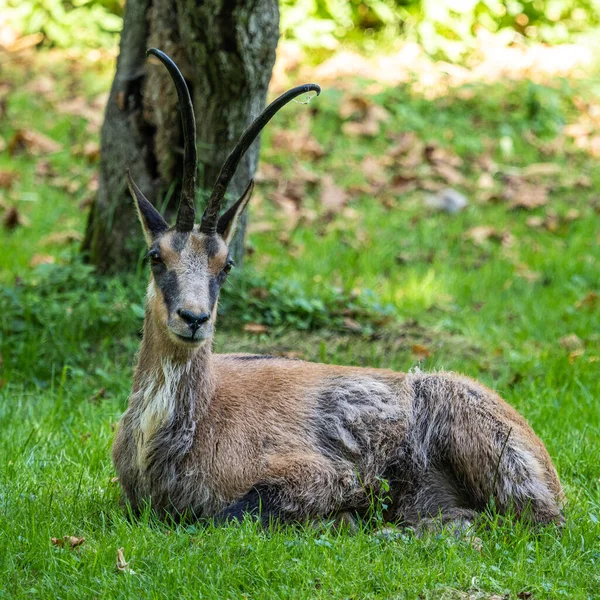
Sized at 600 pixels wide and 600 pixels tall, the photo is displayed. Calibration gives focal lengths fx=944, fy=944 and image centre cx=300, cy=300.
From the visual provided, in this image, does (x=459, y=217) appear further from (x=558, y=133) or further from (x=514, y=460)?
(x=514, y=460)

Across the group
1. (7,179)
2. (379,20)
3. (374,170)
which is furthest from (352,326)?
(379,20)

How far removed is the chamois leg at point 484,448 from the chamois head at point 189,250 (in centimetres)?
140

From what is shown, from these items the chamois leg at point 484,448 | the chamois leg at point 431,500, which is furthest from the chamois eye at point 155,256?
the chamois leg at point 431,500

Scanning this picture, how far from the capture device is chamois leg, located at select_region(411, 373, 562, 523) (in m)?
5.06

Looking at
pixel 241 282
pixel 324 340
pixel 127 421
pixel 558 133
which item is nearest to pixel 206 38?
pixel 241 282

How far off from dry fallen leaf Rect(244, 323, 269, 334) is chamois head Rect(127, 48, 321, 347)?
2.14 metres

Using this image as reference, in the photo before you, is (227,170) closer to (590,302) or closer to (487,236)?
(590,302)

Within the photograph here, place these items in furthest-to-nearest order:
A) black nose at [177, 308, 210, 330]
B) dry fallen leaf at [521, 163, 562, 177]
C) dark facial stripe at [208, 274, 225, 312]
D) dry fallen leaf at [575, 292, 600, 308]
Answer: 1. dry fallen leaf at [521, 163, 562, 177]
2. dry fallen leaf at [575, 292, 600, 308]
3. dark facial stripe at [208, 274, 225, 312]
4. black nose at [177, 308, 210, 330]

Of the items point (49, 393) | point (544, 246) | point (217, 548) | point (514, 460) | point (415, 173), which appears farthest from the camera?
point (415, 173)

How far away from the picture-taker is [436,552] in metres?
4.51

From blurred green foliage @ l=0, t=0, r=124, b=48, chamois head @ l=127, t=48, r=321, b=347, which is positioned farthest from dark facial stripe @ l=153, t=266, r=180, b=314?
blurred green foliage @ l=0, t=0, r=124, b=48

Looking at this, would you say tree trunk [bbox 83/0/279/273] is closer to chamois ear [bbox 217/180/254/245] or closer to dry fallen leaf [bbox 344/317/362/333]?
dry fallen leaf [bbox 344/317/362/333]

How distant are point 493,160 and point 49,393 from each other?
720cm

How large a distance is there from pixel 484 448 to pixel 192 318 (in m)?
1.78
